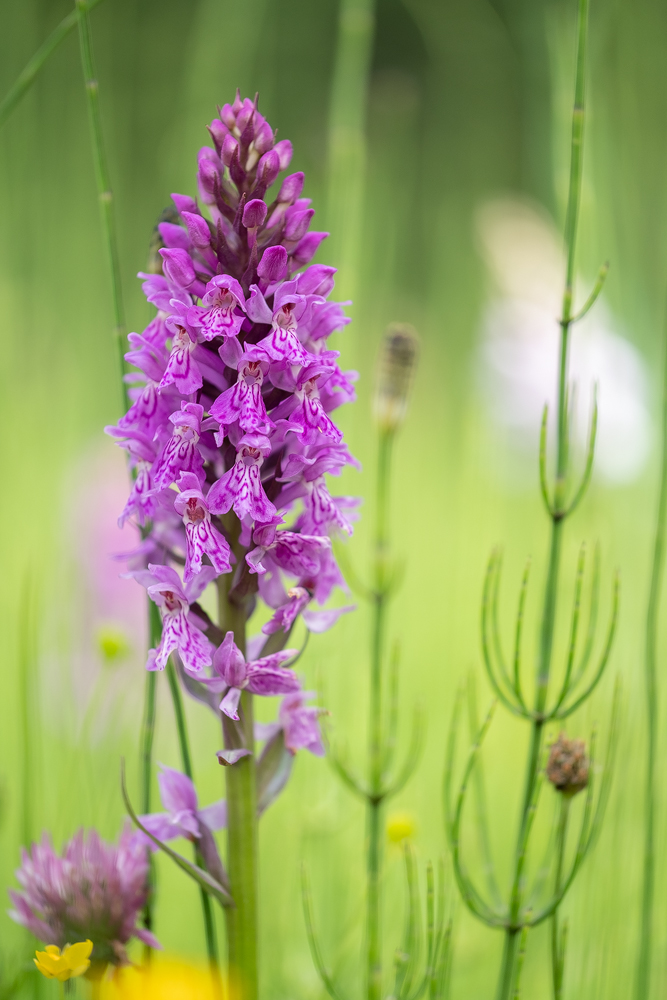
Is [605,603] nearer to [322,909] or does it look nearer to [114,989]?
[322,909]

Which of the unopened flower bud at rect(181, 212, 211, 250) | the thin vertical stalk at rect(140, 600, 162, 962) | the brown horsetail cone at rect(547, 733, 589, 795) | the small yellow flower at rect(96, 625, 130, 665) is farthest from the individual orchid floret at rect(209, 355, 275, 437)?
the small yellow flower at rect(96, 625, 130, 665)

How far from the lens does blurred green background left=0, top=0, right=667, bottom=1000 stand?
124cm

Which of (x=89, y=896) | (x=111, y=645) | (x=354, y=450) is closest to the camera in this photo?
(x=89, y=896)

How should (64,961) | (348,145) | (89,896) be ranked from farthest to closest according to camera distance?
(348,145), (89,896), (64,961)

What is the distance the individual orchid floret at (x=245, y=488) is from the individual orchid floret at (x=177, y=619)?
0.07m

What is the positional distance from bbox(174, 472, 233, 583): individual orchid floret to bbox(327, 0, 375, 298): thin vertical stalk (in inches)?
33.6

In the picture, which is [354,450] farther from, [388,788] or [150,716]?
[150,716]

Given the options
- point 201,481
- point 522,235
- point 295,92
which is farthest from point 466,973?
point 295,92

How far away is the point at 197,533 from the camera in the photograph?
64 centimetres

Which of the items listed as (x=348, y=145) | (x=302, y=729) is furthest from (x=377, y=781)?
(x=348, y=145)

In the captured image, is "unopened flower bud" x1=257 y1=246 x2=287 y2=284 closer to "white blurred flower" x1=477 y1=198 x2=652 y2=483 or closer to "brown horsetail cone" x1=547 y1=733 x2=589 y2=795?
"brown horsetail cone" x1=547 y1=733 x2=589 y2=795

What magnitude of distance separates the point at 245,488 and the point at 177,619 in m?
0.14

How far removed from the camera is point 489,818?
1.65 meters

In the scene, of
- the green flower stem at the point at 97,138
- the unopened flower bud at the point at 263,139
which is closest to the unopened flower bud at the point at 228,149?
the unopened flower bud at the point at 263,139
